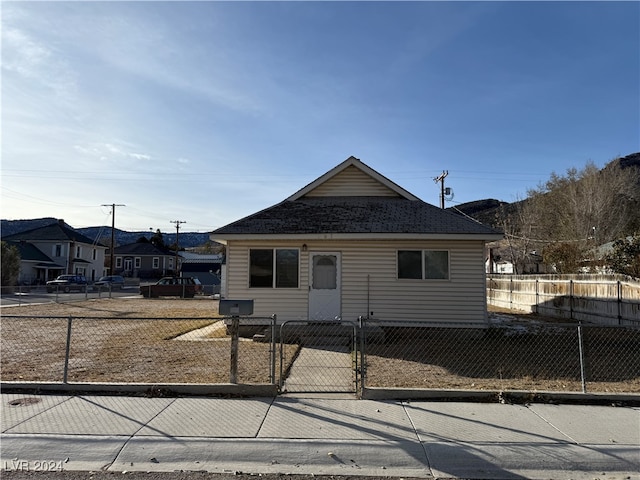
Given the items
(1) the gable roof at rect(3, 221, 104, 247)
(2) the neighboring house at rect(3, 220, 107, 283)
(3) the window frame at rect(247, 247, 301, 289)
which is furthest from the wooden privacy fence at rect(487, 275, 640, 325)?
(1) the gable roof at rect(3, 221, 104, 247)

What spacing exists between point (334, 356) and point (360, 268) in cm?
358

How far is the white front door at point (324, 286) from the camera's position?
493 inches

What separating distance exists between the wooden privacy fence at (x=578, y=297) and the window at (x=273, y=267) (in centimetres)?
1016

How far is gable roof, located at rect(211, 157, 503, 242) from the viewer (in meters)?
12.1

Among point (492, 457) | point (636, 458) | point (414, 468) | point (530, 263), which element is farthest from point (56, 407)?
point (530, 263)

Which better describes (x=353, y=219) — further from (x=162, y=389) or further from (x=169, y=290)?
(x=169, y=290)

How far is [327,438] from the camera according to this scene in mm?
4961

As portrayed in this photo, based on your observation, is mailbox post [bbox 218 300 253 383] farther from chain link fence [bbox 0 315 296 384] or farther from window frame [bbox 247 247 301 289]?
window frame [bbox 247 247 301 289]

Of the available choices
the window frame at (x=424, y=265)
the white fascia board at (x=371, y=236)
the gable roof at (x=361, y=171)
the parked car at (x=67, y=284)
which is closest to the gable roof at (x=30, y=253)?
the parked car at (x=67, y=284)

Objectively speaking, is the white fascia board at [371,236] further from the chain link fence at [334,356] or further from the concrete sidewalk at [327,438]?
the concrete sidewalk at [327,438]

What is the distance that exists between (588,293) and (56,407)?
55.8 ft

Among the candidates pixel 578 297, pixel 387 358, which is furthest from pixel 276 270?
pixel 578 297

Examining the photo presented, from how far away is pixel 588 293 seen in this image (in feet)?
53.1

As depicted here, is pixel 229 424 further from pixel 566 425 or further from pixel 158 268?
pixel 158 268
